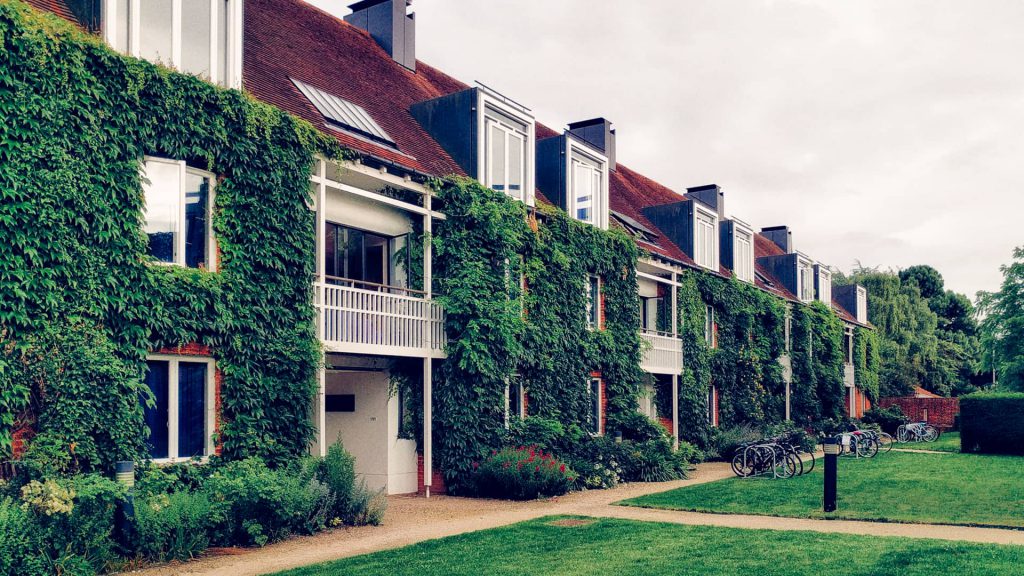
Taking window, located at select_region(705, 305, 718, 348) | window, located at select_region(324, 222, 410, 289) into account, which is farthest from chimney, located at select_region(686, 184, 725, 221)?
window, located at select_region(324, 222, 410, 289)

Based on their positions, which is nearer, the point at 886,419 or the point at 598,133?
the point at 598,133

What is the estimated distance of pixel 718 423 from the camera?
27.5m

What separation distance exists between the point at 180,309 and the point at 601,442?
382 inches

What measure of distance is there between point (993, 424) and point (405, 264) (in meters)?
19.7

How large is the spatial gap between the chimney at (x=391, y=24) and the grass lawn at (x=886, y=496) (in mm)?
12274

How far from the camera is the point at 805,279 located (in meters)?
37.5

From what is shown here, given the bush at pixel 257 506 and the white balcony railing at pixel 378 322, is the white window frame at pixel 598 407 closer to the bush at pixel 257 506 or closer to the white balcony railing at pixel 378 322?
the white balcony railing at pixel 378 322

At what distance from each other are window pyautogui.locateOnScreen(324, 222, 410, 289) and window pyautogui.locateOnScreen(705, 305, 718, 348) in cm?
1342

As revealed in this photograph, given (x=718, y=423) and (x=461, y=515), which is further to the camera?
(x=718, y=423)

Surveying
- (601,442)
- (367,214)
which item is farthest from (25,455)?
(601,442)

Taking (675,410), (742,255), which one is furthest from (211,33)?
(742,255)

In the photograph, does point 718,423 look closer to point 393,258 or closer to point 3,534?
point 393,258

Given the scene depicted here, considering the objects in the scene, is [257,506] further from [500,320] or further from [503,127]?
[503,127]

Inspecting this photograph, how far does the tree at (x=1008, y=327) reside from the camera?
121ft
